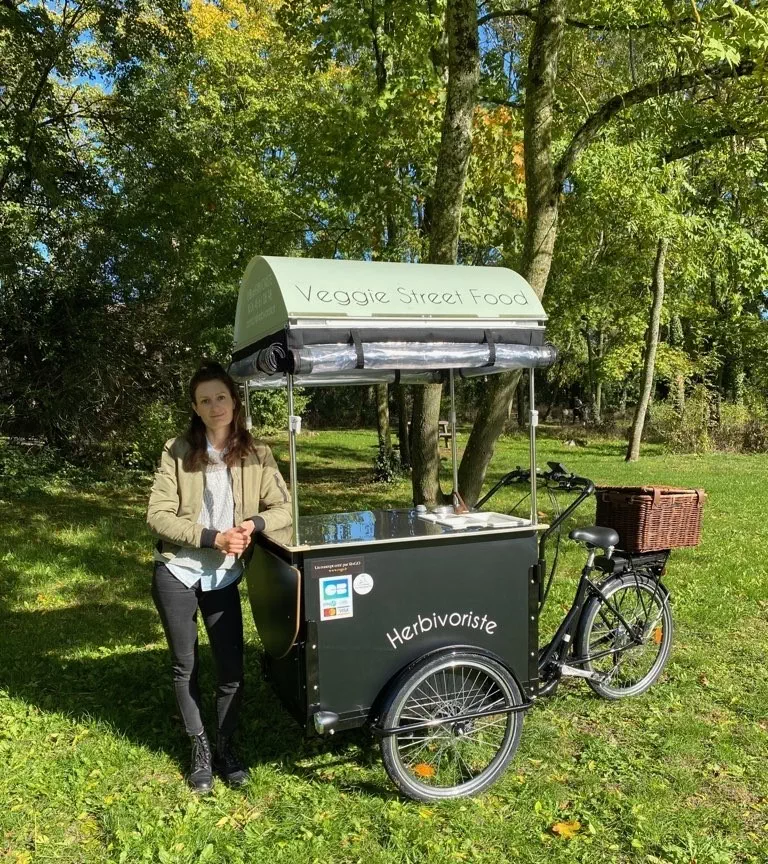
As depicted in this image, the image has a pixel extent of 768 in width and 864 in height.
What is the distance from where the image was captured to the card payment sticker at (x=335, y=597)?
9.80 ft

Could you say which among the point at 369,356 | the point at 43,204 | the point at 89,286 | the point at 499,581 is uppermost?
the point at 43,204

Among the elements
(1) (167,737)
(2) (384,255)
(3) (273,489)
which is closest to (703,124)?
(2) (384,255)

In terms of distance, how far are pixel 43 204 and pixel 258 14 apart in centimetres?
1066

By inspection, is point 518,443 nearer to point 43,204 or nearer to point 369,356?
point 43,204

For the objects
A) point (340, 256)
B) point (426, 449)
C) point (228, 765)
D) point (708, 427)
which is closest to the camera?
point (228, 765)

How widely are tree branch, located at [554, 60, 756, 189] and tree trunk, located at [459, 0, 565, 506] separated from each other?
0.48 feet

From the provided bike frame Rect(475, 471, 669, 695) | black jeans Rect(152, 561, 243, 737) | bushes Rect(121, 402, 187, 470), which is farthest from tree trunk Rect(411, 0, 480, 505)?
bushes Rect(121, 402, 187, 470)

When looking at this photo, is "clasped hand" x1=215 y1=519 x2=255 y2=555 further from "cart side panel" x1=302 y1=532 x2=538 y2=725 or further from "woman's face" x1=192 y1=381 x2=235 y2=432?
"woman's face" x1=192 y1=381 x2=235 y2=432

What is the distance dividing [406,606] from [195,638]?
100 centimetres

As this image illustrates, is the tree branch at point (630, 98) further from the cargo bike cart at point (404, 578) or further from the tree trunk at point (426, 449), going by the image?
the cargo bike cart at point (404, 578)

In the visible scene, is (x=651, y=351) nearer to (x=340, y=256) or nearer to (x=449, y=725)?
(x=340, y=256)

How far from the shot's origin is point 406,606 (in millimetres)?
3133

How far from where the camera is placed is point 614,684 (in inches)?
168

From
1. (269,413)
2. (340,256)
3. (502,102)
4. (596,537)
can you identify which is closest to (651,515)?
(596,537)
